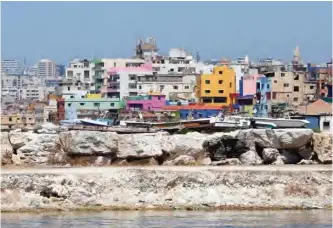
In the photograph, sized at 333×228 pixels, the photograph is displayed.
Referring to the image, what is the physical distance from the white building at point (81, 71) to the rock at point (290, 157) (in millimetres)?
57720

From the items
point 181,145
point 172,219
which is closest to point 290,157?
point 181,145

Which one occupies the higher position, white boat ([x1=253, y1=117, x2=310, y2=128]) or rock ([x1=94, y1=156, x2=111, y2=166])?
white boat ([x1=253, y1=117, x2=310, y2=128])

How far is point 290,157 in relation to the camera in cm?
3198

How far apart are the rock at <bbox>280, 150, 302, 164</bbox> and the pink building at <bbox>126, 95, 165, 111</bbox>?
32.2 meters

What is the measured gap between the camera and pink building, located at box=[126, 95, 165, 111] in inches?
2557

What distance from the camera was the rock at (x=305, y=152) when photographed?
3187 cm

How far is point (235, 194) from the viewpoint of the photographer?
2486 centimetres

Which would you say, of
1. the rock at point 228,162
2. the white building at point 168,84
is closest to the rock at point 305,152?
the rock at point 228,162

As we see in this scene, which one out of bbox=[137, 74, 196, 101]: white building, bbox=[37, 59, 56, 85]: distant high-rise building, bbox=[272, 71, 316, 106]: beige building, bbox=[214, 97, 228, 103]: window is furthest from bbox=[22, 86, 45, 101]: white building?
bbox=[272, 71, 316, 106]: beige building

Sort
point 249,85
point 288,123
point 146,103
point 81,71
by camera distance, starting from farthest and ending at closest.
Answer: point 81,71
point 249,85
point 146,103
point 288,123

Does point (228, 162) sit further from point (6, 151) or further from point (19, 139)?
point (6, 151)

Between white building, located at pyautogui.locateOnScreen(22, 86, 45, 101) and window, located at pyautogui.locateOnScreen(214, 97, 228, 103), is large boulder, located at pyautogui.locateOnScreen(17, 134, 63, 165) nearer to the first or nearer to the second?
window, located at pyautogui.locateOnScreen(214, 97, 228, 103)

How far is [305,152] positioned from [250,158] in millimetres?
2026

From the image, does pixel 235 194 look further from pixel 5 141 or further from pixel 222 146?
pixel 5 141
